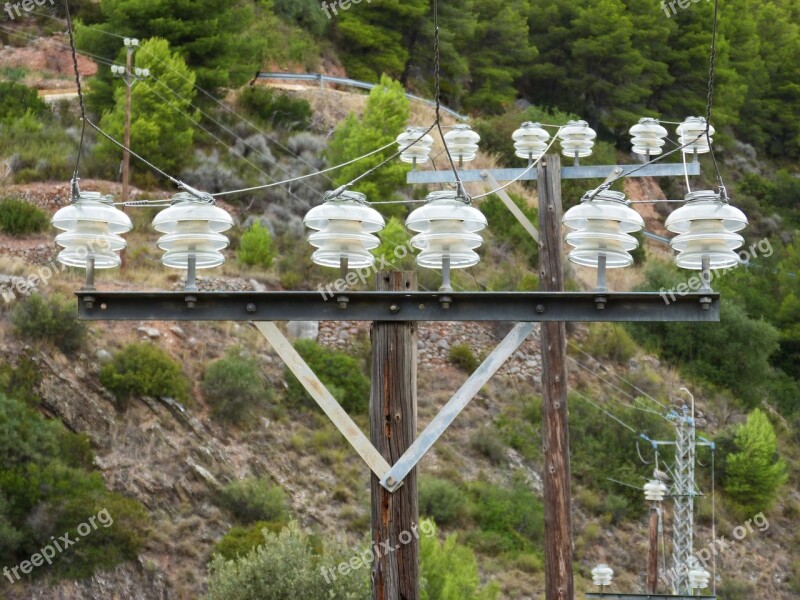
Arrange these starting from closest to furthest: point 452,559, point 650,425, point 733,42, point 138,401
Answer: point 452,559 → point 138,401 → point 650,425 → point 733,42

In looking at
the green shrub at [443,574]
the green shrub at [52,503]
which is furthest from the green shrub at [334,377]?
the green shrub at [443,574]

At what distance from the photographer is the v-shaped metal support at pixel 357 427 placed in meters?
6.55

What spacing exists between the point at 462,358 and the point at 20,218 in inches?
363

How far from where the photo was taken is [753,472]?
94.2 ft

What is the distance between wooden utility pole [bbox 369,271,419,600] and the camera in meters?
6.71

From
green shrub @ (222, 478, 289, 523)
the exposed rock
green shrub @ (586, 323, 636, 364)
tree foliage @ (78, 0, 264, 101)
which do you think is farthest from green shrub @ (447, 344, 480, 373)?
tree foliage @ (78, 0, 264, 101)

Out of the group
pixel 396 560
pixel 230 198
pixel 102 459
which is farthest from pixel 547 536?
pixel 230 198

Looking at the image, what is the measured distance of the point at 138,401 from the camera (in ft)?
71.8

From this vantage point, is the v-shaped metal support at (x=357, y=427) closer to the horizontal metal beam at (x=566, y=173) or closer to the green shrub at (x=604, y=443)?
the horizontal metal beam at (x=566, y=173)

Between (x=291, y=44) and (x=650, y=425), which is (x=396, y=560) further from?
(x=291, y=44)

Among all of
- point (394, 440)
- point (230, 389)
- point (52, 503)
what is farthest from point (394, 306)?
point (230, 389)

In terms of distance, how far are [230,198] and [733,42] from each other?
29.3m

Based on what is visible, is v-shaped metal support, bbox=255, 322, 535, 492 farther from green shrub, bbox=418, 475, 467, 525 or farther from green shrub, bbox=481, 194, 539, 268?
green shrub, bbox=481, 194, 539, 268

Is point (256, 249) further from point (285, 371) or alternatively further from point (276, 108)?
point (276, 108)
